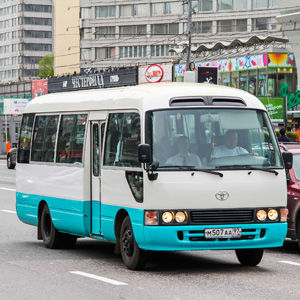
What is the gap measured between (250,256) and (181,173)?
171cm

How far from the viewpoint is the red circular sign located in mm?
66688

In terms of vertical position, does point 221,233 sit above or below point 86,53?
below

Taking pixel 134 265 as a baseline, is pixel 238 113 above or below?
above

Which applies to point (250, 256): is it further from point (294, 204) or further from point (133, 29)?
point (133, 29)

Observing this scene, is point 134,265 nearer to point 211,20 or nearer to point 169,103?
point 169,103

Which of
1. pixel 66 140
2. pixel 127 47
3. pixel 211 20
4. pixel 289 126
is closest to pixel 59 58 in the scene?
pixel 127 47

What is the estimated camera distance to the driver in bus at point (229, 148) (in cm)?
1141

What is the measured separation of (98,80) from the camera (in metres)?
77.9

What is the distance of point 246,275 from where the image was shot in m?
11.1

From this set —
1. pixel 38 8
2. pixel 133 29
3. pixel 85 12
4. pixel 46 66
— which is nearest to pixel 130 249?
pixel 133 29

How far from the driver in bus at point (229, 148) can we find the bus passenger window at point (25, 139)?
4.73m

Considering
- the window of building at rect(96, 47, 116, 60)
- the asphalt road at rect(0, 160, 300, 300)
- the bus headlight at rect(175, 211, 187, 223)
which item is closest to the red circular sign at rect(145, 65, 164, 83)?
the window of building at rect(96, 47, 116, 60)

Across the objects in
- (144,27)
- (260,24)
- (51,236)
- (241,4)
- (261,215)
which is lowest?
(51,236)

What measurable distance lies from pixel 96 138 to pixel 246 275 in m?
3.06
